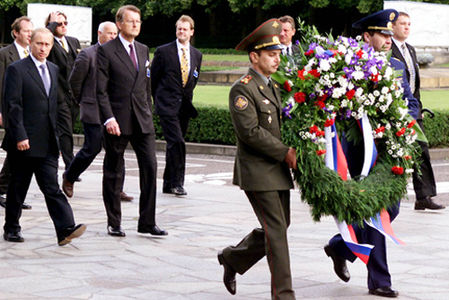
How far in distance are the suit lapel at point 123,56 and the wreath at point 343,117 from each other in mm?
2446

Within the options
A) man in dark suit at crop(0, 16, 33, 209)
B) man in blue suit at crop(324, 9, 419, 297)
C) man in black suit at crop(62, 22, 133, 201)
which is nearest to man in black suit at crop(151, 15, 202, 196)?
man in black suit at crop(62, 22, 133, 201)

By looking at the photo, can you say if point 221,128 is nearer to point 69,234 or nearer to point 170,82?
point 170,82

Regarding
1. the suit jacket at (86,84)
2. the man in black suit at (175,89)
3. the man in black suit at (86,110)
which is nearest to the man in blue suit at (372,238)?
the man in black suit at (86,110)

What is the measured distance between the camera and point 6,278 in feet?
21.0

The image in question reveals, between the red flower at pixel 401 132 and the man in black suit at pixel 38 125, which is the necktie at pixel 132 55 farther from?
the red flower at pixel 401 132

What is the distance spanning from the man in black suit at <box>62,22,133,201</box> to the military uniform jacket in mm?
4736

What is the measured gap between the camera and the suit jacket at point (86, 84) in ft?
34.5

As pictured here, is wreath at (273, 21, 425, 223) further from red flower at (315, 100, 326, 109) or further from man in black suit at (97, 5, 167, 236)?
man in black suit at (97, 5, 167, 236)

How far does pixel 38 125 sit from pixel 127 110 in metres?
0.81

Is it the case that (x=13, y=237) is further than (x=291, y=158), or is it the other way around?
(x=13, y=237)

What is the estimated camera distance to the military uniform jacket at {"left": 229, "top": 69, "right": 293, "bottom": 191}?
561 cm

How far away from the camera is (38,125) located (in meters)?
7.71

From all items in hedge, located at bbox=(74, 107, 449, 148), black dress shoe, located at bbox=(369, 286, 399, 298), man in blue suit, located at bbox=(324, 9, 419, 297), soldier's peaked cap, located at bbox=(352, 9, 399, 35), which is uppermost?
soldier's peaked cap, located at bbox=(352, 9, 399, 35)

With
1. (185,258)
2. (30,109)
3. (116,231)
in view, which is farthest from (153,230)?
(30,109)
